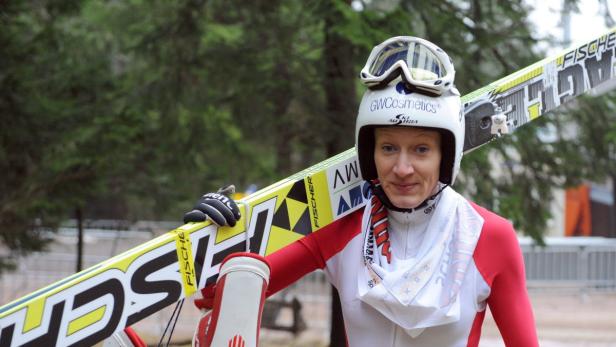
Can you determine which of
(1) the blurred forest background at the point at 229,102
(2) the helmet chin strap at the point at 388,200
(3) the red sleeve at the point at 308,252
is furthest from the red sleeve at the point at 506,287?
(1) the blurred forest background at the point at 229,102

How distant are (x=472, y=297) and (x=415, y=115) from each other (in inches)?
26.6

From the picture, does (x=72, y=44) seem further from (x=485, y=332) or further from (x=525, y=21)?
(x=485, y=332)

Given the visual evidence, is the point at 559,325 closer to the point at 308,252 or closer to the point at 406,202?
the point at 308,252

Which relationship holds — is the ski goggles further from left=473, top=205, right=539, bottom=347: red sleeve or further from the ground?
the ground

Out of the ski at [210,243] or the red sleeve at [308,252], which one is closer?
the ski at [210,243]

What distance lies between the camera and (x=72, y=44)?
1019 centimetres

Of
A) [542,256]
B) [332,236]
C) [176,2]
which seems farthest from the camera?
[542,256]

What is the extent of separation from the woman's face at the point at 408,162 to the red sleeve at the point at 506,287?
29cm

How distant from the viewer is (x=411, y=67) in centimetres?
322

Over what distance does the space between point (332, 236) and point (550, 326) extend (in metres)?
11.0

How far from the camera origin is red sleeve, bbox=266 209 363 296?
341 centimetres

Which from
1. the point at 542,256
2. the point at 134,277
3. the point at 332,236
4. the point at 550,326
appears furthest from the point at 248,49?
the point at 542,256

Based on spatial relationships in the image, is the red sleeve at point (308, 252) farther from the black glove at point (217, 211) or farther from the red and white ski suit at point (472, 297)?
the black glove at point (217, 211)

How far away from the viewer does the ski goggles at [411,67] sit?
3189 mm
